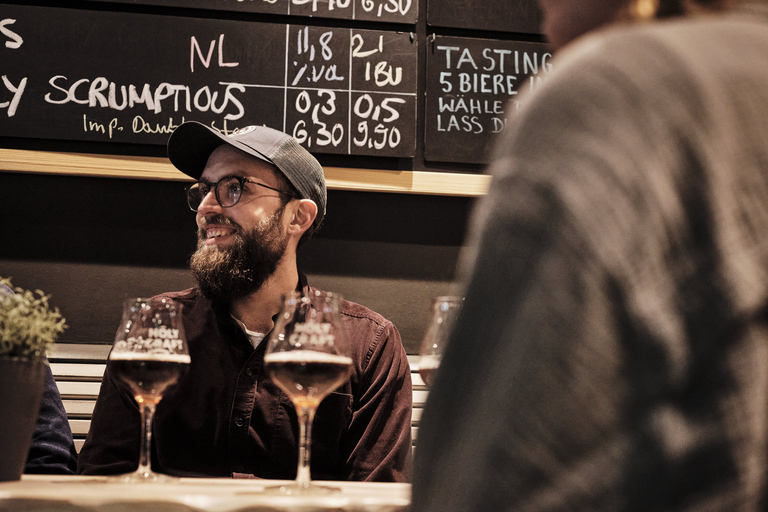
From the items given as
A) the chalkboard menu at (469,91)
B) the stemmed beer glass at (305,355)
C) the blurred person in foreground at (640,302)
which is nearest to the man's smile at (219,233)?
the chalkboard menu at (469,91)

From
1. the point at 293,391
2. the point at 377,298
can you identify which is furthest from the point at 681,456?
the point at 377,298

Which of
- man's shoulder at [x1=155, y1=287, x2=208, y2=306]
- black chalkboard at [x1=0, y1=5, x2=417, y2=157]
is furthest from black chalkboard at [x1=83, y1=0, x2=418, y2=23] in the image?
man's shoulder at [x1=155, y1=287, x2=208, y2=306]

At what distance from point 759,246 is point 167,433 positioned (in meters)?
1.68

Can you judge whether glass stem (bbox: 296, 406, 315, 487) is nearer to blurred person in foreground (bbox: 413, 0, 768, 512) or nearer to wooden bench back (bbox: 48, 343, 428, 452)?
blurred person in foreground (bbox: 413, 0, 768, 512)

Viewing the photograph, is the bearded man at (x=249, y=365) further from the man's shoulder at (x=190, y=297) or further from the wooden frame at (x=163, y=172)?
the wooden frame at (x=163, y=172)

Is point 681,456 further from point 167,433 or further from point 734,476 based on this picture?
point 167,433

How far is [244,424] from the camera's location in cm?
184

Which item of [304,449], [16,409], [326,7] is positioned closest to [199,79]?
[326,7]

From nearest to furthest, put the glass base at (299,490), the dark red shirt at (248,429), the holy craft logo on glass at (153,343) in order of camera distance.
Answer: the glass base at (299,490) < the holy craft logo on glass at (153,343) < the dark red shirt at (248,429)

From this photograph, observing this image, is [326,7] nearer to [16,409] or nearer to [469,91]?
[469,91]

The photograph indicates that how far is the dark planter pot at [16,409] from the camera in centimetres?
95

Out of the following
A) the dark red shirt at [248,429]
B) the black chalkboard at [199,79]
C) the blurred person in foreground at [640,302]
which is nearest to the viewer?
the blurred person in foreground at [640,302]

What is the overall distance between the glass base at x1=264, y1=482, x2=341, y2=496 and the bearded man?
28.8 inches

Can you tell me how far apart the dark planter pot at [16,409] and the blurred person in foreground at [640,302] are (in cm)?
77
